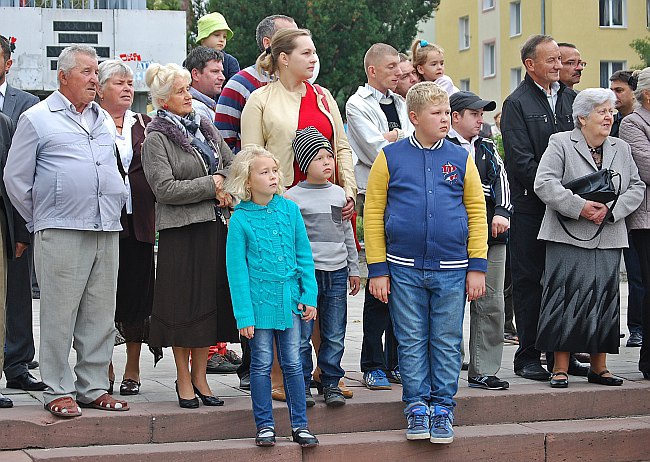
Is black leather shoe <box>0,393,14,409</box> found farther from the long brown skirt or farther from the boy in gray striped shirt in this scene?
the boy in gray striped shirt

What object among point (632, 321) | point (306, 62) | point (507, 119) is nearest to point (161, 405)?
point (306, 62)

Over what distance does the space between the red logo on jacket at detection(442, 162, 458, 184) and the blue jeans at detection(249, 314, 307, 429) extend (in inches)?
49.2

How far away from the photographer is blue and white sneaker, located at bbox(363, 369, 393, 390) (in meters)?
7.41

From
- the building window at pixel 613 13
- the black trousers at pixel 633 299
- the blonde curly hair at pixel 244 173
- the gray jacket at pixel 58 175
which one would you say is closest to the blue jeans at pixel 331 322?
the blonde curly hair at pixel 244 173

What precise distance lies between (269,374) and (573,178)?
260 cm

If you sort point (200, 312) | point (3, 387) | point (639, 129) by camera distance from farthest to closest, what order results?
point (639, 129), point (3, 387), point (200, 312)

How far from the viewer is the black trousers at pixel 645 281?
7.95m

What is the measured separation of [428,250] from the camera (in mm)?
6746

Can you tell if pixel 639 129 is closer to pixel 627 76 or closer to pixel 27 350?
pixel 627 76

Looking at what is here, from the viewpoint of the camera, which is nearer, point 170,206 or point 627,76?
point 170,206

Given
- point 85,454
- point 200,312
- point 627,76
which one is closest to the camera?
point 85,454

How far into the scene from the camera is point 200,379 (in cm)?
692

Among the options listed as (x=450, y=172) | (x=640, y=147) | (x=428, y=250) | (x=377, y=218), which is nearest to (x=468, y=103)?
(x=450, y=172)

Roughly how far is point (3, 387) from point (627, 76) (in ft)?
18.9
